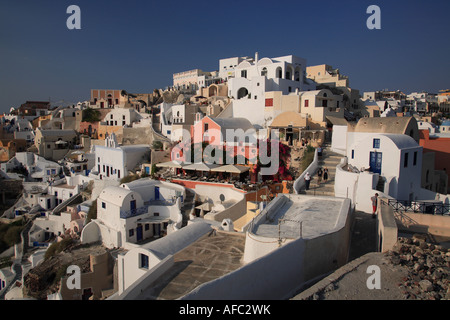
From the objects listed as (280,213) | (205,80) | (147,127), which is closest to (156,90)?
(205,80)

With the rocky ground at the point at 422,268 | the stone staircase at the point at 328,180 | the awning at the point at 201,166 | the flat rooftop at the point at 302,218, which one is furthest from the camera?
the awning at the point at 201,166

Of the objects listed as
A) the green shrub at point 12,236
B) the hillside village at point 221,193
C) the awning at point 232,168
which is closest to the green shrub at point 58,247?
the hillside village at point 221,193

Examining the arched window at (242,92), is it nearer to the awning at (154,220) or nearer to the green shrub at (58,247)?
the awning at (154,220)

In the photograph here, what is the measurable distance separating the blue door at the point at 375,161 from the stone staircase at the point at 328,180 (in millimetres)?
1919

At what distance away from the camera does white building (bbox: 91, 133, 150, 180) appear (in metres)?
26.4

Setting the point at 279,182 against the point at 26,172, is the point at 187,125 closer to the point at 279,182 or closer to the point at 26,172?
the point at 279,182

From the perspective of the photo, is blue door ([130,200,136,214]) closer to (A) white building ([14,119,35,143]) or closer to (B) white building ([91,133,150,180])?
(B) white building ([91,133,150,180])

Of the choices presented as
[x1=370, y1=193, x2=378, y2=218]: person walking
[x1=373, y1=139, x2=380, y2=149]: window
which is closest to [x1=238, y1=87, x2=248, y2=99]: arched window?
[x1=373, y1=139, x2=380, y2=149]: window

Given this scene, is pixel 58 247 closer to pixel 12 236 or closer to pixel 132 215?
pixel 132 215

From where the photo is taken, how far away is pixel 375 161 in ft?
45.8

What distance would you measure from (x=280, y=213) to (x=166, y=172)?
1547cm

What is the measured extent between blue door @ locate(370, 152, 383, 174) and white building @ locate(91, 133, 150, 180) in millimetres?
18726

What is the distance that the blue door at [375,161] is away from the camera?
13.8 meters
